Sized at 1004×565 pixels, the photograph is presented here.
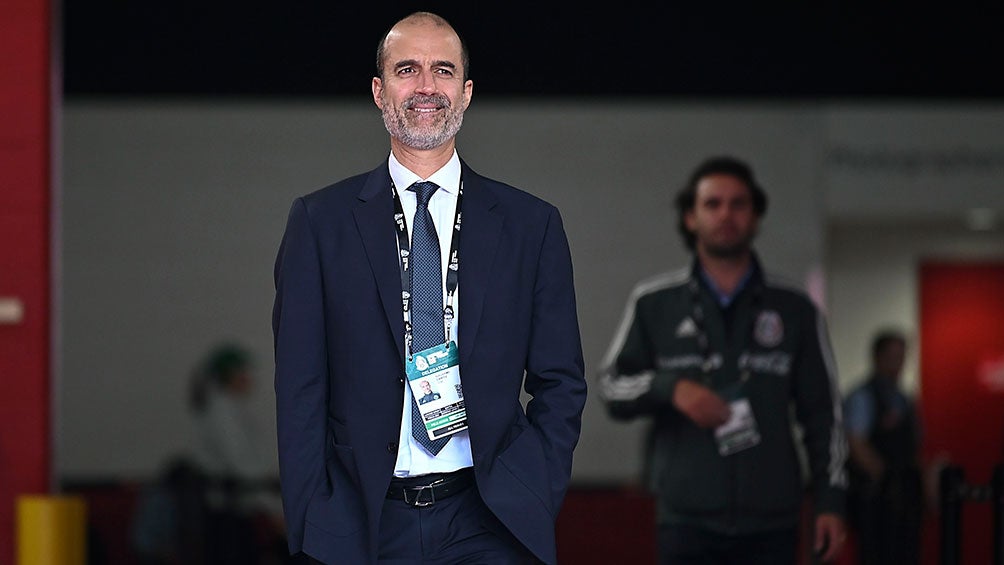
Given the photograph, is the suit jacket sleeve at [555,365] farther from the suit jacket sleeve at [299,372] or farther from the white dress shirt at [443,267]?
the suit jacket sleeve at [299,372]

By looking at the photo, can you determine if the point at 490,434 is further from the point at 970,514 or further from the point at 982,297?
the point at 982,297

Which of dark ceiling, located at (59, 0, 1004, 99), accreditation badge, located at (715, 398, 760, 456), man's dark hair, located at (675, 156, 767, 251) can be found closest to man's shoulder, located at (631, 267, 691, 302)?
man's dark hair, located at (675, 156, 767, 251)

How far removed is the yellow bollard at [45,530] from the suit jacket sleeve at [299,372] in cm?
240

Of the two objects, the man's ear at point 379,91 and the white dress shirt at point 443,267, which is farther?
the man's ear at point 379,91

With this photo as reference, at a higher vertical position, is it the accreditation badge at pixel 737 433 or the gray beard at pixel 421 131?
the gray beard at pixel 421 131

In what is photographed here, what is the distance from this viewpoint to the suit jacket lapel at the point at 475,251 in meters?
2.50

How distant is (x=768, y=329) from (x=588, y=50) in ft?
19.7

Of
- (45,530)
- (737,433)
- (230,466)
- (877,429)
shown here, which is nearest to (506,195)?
(737,433)

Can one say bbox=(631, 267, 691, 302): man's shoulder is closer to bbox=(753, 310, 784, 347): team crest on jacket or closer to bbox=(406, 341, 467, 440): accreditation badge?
bbox=(753, 310, 784, 347): team crest on jacket

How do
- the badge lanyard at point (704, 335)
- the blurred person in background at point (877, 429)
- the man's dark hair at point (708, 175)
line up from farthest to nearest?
1. the blurred person in background at point (877, 429)
2. the man's dark hair at point (708, 175)
3. the badge lanyard at point (704, 335)

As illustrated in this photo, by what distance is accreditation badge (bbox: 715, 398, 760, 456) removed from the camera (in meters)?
3.94

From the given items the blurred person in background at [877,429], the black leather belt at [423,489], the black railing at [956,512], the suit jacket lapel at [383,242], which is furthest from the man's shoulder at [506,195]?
the blurred person in background at [877,429]

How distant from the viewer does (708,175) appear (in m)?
4.26

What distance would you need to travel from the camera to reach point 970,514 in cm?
944
